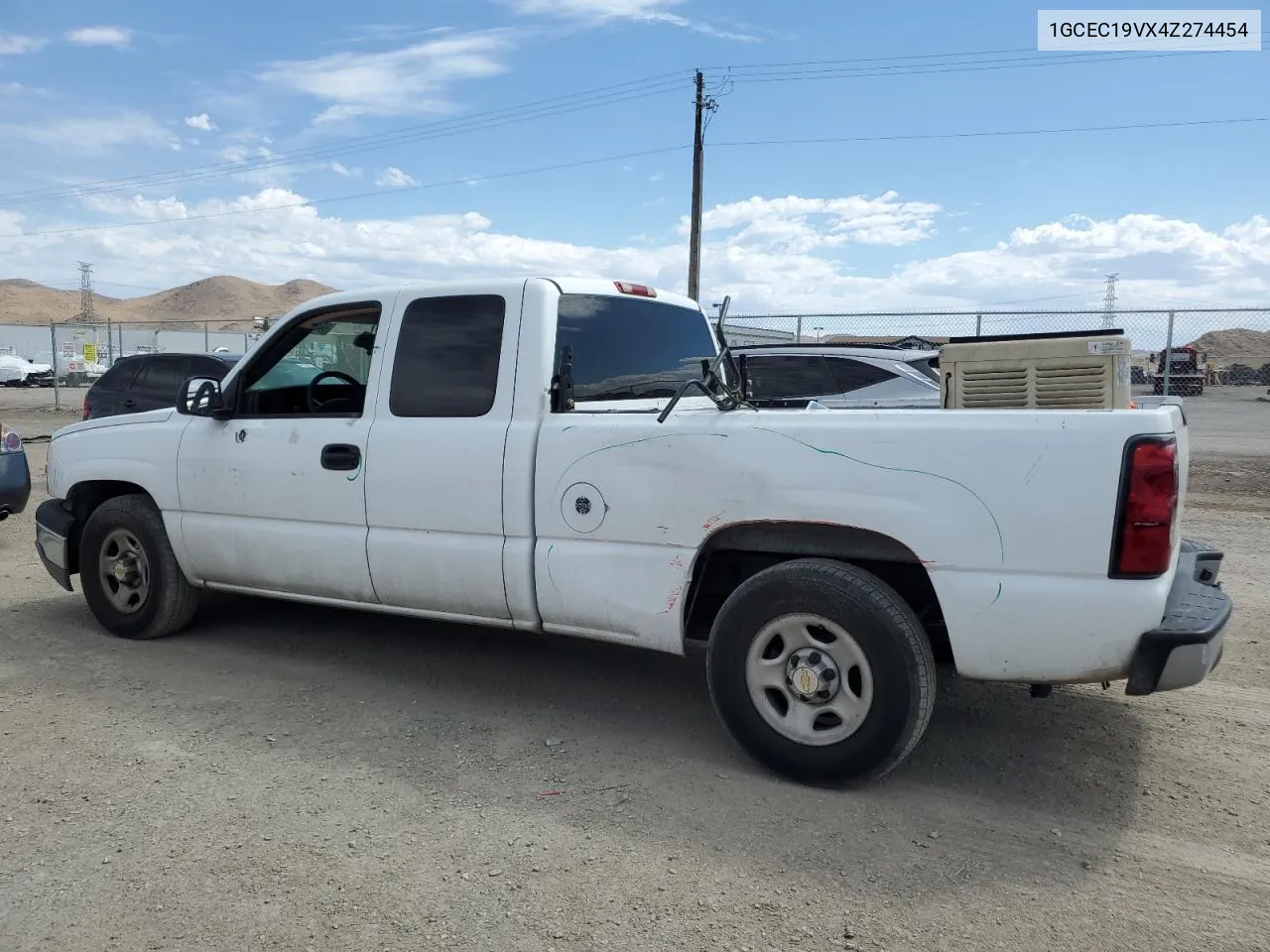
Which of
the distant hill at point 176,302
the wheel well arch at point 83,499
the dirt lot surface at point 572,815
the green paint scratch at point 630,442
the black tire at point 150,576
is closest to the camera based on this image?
the dirt lot surface at point 572,815

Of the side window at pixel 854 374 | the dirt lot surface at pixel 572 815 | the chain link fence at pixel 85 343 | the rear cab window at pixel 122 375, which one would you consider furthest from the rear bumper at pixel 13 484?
the chain link fence at pixel 85 343

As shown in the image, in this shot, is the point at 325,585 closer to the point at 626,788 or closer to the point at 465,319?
the point at 465,319

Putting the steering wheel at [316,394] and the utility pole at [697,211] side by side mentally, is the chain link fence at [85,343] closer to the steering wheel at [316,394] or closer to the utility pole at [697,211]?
the utility pole at [697,211]

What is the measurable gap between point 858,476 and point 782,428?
0.33 meters

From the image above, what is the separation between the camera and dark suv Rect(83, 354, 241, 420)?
40.6 feet

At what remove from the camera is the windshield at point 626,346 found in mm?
4305

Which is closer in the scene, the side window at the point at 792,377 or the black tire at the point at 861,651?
the black tire at the point at 861,651

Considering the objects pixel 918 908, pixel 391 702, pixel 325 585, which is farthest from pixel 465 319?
pixel 918 908

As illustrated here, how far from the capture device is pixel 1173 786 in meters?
3.60

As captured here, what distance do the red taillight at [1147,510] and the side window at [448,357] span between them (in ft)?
8.17

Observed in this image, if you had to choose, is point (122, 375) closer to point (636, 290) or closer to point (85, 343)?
point (636, 290)

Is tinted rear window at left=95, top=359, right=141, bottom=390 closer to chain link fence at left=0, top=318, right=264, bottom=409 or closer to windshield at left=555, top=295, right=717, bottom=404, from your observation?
windshield at left=555, top=295, right=717, bottom=404

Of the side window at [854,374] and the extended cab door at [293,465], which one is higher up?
the side window at [854,374]

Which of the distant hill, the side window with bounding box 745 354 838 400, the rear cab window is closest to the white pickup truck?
the side window with bounding box 745 354 838 400
